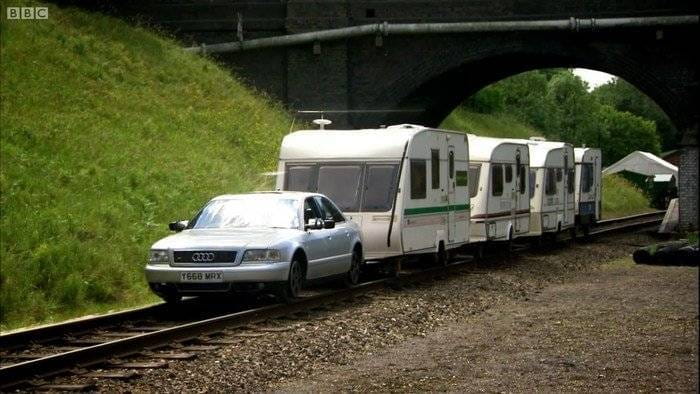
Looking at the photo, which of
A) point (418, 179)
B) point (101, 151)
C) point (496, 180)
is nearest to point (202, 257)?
point (418, 179)

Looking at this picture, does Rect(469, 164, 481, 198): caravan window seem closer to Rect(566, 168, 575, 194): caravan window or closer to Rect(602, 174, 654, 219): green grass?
Rect(566, 168, 575, 194): caravan window

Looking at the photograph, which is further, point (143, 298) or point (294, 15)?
point (294, 15)

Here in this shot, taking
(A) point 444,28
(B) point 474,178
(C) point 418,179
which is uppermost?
(A) point 444,28

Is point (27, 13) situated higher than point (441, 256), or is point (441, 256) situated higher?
point (27, 13)

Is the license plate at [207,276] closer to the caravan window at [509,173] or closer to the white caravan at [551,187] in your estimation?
the caravan window at [509,173]

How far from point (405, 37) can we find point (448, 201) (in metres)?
23.3

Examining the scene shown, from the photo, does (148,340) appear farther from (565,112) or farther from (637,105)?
(637,105)

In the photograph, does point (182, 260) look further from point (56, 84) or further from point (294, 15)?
point (294, 15)

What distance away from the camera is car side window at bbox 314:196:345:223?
17.7 metres

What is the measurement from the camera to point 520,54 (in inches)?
1763

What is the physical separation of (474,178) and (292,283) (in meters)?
11.3

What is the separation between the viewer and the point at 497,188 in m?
27.0

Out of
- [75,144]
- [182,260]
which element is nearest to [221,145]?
[75,144]

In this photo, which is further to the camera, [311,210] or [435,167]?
[435,167]
